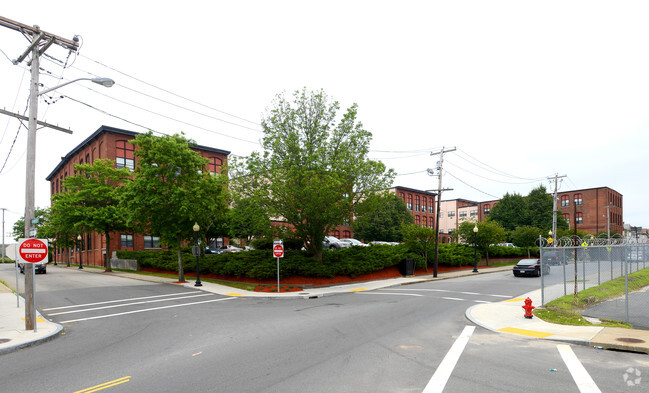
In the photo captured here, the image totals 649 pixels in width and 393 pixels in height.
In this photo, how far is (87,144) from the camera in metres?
55.3

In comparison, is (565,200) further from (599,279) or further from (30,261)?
Answer: (30,261)

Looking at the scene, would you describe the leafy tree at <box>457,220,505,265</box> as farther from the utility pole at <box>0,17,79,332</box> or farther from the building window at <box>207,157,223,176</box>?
the utility pole at <box>0,17,79,332</box>

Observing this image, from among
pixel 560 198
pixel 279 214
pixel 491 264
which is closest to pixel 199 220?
pixel 279 214

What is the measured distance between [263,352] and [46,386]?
382cm

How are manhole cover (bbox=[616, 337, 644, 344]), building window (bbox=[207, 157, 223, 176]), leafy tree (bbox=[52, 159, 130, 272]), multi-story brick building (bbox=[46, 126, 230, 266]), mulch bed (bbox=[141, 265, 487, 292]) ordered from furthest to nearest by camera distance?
building window (bbox=[207, 157, 223, 176]), multi-story brick building (bbox=[46, 126, 230, 266]), leafy tree (bbox=[52, 159, 130, 272]), mulch bed (bbox=[141, 265, 487, 292]), manhole cover (bbox=[616, 337, 644, 344])

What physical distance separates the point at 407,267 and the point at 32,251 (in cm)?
2564

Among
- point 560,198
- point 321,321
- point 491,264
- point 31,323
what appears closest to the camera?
point 31,323

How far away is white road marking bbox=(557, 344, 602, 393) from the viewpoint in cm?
613

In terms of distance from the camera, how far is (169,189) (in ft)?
85.7

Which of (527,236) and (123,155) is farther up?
(123,155)

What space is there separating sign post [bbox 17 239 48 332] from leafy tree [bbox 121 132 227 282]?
13.1 metres

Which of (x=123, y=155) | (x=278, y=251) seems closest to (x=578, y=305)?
(x=278, y=251)

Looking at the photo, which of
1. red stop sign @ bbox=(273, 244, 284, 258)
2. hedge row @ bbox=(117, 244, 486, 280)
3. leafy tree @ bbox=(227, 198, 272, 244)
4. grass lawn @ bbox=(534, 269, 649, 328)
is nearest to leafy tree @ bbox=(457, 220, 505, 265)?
hedge row @ bbox=(117, 244, 486, 280)

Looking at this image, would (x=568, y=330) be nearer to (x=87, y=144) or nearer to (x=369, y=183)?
(x=369, y=183)
